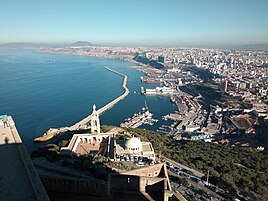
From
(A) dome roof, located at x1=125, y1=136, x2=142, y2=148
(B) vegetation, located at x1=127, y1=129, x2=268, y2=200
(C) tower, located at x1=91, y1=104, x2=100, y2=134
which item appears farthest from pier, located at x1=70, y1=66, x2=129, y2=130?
(A) dome roof, located at x1=125, y1=136, x2=142, y2=148

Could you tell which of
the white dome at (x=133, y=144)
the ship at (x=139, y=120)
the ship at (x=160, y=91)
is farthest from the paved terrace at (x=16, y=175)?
the ship at (x=160, y=91)

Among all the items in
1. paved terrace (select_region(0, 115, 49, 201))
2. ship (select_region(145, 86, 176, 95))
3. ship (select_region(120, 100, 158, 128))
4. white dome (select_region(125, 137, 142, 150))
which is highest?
paved terrace (select_region(0, 115, 49, 201))

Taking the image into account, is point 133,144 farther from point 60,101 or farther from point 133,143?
point 60,101

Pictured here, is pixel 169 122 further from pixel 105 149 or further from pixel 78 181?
pixel 78 181

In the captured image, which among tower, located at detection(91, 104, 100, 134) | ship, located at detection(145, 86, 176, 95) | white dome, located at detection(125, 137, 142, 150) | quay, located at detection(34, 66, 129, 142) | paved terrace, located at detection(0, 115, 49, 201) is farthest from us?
ship, located at detection(145, 86, 176, 95)

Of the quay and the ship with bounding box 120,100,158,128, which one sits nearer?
the quay

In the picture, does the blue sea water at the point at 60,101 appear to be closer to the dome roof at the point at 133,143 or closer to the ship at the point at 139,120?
the ship at the point at 139,120

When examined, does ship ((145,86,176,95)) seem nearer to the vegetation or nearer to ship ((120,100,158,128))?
ship ((120,100,158,128))
